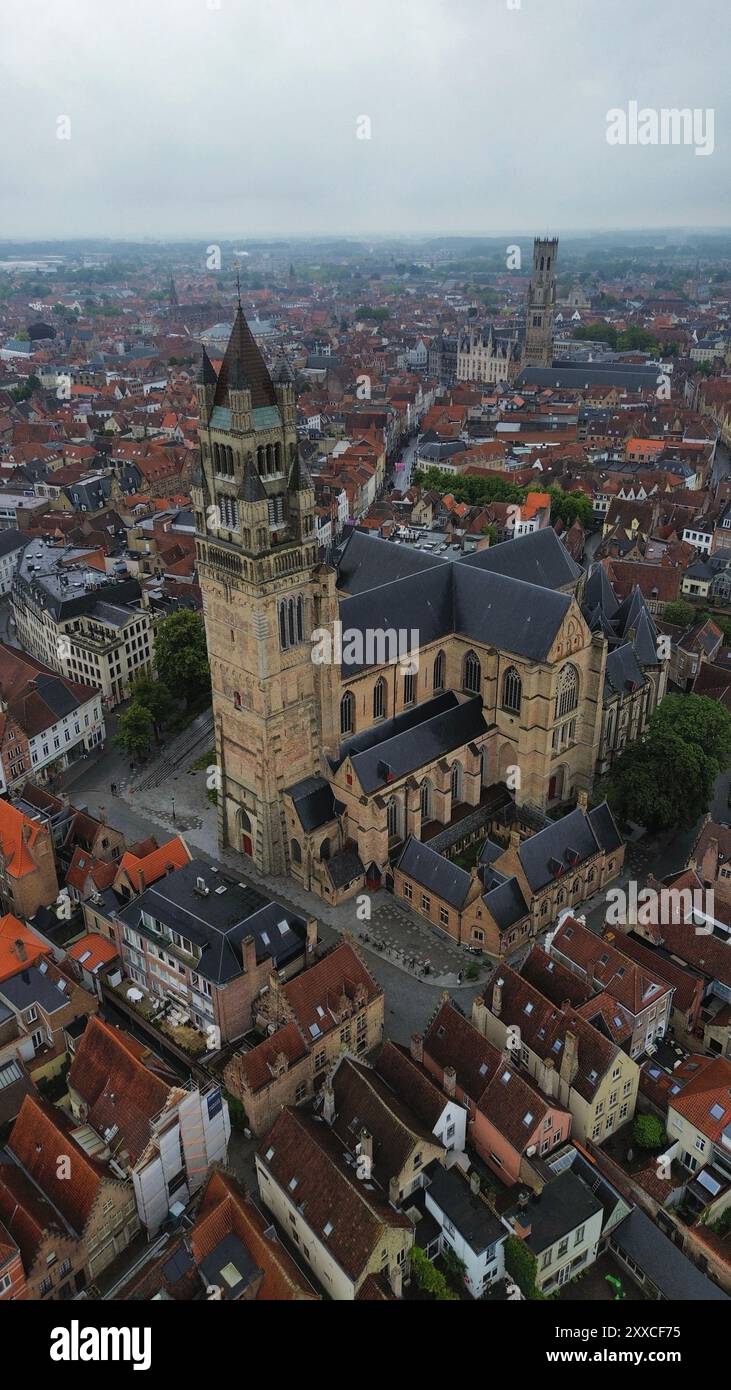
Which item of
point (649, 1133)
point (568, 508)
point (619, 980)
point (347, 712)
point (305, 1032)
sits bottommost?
point (649, 1133)

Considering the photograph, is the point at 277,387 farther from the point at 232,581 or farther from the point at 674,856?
the point at 674,856

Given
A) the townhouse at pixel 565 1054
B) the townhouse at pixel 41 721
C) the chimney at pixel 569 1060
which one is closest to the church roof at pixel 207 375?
the townhouse at pixel 41 721

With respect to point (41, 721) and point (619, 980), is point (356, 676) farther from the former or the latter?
point (41, 721)

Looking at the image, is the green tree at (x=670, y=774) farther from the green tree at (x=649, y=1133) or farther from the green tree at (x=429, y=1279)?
the green tree at (x=429, y=1279)

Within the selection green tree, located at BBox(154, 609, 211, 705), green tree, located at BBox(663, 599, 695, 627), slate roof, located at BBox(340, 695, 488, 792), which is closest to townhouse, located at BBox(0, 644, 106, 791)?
green tree, located at BBox(154, 609, 211, 705)

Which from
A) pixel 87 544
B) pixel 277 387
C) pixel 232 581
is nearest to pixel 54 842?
pixel 232 581

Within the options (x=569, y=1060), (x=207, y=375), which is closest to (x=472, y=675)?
(x=207, y=375)

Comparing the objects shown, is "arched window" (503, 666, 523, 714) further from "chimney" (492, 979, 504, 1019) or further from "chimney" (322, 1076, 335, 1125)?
"chimney" (322, 1076, 335, 1125)
